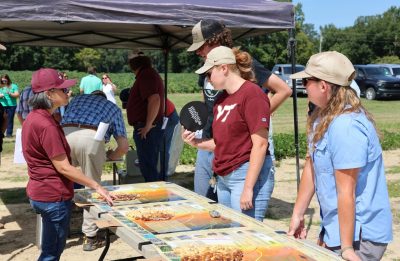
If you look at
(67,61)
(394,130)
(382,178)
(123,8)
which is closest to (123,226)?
(382,178)

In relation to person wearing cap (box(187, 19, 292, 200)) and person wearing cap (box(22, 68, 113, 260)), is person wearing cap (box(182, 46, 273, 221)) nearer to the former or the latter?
person wearing cap (box(187, 19, 292, 200))

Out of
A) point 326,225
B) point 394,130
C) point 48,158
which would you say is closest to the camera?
point 326,225

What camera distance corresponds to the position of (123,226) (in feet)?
8.87

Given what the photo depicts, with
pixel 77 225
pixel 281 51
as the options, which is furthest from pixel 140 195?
pixel 281 51

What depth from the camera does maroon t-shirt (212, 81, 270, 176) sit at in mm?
2951

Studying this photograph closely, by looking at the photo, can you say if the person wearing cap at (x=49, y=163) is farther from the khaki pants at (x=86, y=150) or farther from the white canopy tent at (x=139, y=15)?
the white canopy tent at (x=139, y=15)

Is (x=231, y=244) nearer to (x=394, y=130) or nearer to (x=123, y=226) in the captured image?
(x=123, y=226)

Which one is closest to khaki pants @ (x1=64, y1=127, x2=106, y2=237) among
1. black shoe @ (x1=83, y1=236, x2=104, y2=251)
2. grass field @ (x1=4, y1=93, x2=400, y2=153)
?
black shoe @ (x1=83, y1=236, x2=104, y2=251)

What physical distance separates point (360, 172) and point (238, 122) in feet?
3.17

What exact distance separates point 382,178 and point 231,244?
73 cm

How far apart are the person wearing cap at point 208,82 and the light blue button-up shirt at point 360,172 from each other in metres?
0.89

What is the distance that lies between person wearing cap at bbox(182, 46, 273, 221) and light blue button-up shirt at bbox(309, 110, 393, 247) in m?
0.63

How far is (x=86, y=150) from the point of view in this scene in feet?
15.3

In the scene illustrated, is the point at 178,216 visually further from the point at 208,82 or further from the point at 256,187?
the point at 208,82
